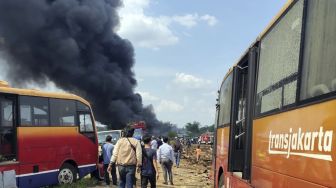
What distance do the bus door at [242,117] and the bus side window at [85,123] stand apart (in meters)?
8.85

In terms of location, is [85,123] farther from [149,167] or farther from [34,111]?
[149,167]

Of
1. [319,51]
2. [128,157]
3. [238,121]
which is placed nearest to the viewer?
[319,51]

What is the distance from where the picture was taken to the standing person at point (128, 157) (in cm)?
1022

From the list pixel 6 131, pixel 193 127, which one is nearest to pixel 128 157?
pixel 6 131

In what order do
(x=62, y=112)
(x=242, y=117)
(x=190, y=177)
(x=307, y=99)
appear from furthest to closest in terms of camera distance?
(x=190, y=177), (x=62, y=112), (x=242, y=117), (x=307, y=99)

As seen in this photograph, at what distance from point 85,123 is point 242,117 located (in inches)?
367

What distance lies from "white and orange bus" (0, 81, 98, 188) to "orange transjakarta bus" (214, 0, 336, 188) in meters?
8.07

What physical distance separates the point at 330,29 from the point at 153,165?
876 centimetres

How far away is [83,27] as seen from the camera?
177 ft

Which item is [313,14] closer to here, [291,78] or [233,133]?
[291,78]

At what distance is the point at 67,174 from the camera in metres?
15.1

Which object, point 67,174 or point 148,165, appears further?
point 67,174

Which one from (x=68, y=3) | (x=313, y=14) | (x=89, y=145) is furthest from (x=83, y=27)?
(x=313, y=14)

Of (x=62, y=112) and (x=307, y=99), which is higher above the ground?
(x=307, y=99)
